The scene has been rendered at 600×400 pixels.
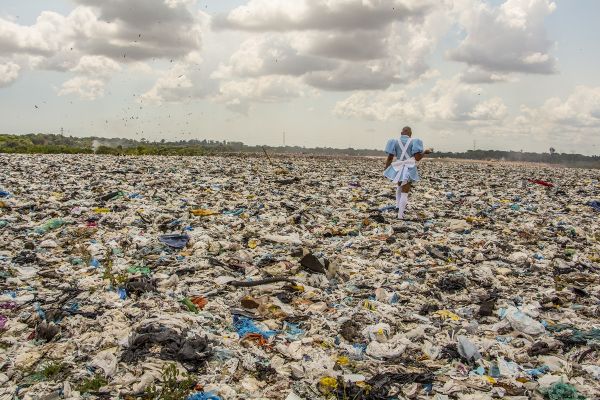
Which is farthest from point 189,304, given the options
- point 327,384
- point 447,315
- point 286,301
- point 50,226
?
point 50,226

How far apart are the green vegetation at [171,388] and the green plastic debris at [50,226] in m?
4.38

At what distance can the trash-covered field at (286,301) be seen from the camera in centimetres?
300

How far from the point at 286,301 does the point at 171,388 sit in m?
1.71

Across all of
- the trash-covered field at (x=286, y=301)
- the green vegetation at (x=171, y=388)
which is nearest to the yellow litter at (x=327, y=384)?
the trash-covered field at (x=286, y=301)

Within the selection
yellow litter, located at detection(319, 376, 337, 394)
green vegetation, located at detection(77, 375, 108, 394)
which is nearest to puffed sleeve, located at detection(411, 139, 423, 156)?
yellow litter, located at detection(319, 376, 337, 394)

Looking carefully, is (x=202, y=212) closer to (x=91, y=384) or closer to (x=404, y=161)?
(x=404, y=161)

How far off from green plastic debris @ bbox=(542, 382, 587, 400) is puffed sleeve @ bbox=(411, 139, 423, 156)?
5.36m

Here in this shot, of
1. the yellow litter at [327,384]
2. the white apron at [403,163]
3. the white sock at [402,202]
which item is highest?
the white apron at [403,163]

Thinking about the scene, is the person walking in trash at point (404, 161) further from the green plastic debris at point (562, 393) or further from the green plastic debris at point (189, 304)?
the green plastic debris at point (562, 393)

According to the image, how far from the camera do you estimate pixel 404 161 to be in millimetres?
8031

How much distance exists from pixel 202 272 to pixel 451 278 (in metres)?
2.74

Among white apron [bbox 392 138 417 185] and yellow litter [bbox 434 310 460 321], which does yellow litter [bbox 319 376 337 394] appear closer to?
yellow litter [bbox 434 310 460 321]

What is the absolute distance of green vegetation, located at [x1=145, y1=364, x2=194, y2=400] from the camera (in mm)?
2707

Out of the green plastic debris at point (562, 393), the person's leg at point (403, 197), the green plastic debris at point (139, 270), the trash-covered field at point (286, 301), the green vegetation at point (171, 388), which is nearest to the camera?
the green vegetation at point (171, 388)
